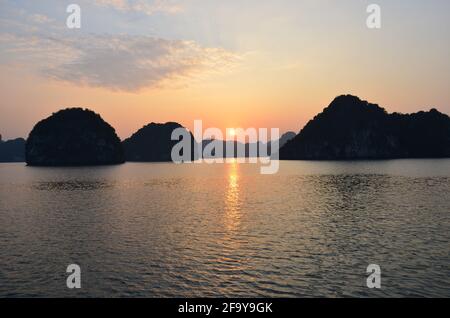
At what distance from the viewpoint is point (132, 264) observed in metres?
32.2

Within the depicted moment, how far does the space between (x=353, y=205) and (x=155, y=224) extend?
4078cm

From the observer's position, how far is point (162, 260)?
33.5 meters

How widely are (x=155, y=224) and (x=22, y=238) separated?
57.9 ft

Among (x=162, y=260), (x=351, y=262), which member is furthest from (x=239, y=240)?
(x=351, y=262)
